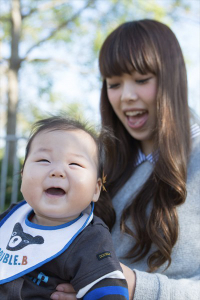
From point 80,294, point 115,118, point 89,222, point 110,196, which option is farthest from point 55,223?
point 115,118

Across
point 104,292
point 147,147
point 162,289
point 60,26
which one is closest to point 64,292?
point 104,292

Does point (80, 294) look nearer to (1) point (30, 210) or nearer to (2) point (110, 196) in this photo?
(1) point (30, 210)

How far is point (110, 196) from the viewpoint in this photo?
2209 mm

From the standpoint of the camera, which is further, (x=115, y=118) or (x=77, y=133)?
(x=115, y=118)

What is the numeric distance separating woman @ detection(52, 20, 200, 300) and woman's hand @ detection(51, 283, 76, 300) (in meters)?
0.35

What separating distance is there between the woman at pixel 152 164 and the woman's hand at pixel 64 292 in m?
0.35

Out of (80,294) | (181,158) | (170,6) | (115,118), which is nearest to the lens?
(80,294)

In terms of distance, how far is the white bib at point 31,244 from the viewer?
1.38 m

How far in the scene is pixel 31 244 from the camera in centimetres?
144

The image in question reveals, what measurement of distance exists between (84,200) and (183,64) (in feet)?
3.94

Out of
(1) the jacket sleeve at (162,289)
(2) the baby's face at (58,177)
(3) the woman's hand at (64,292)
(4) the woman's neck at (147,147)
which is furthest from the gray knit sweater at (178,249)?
(2) the baby's face at (58,177)

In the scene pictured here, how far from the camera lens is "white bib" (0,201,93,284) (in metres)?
1.38

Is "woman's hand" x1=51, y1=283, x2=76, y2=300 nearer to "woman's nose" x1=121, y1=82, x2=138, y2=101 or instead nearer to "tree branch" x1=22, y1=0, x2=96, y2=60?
"woman's nose" x1=121, y1=82, x2=138, y2=101

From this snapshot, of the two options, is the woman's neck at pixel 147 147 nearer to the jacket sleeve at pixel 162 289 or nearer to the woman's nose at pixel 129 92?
the woman's nose at pixel 129 92
